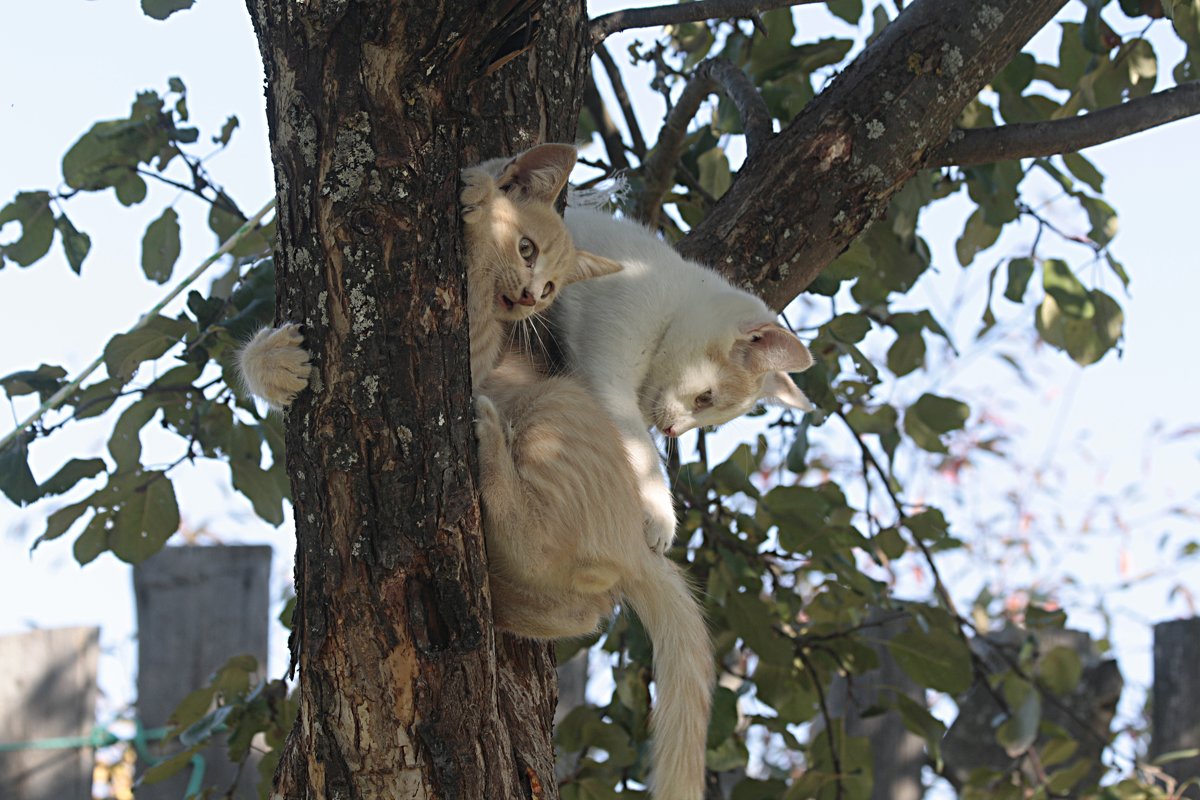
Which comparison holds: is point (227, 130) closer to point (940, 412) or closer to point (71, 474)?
point (71, 474)

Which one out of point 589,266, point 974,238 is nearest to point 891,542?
point 974,238

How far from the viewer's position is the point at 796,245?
245cm

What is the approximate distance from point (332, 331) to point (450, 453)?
0.23 metres

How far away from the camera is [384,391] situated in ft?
5.36

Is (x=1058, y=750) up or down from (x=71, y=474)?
down

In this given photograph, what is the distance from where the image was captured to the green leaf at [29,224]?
9.66ft

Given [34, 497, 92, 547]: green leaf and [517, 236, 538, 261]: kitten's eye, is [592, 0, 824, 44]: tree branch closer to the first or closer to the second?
[517, 236, 538, 261]: kitten's eye

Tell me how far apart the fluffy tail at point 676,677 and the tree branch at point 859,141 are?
675mm

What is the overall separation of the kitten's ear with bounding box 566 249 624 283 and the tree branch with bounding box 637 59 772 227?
39cm

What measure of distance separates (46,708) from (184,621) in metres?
0.49

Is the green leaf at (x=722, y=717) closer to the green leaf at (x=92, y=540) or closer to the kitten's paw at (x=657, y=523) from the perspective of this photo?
the kitten's paw at (x=657, y=523)

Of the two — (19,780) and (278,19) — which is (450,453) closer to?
(278,19)

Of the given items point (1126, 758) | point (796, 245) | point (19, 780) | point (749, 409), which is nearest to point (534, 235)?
point (796, 245)

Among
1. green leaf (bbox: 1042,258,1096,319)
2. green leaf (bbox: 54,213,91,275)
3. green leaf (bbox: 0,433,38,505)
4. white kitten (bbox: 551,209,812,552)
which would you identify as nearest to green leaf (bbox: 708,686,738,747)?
white kitten (bbox: 551,209,812,552)
